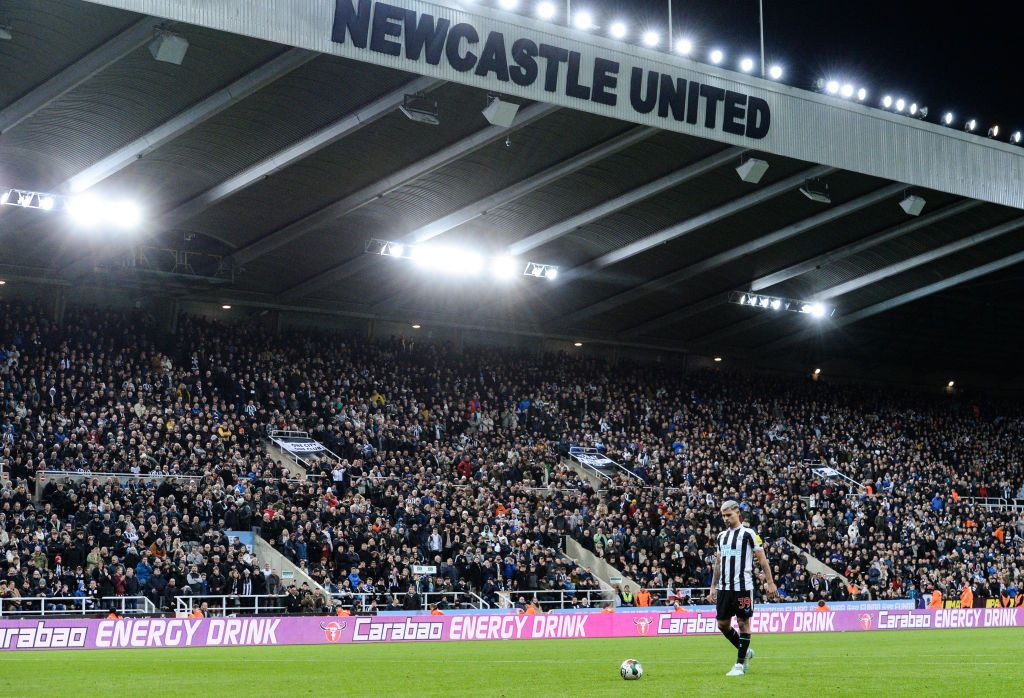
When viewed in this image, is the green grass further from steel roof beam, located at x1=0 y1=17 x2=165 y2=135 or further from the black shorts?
steel roof beam, located at x1=0 y1=17 x2=165 y2=135

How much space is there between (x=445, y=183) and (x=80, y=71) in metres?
11.5

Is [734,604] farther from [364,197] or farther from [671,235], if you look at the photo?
[671,235]

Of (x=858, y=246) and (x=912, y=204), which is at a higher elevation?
(x=858, y=246)

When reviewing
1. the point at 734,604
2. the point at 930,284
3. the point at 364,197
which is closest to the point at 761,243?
the point at 930,284

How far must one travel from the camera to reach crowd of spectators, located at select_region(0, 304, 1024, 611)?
97.6 feet

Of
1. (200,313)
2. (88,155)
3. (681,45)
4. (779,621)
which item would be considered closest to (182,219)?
(88,155)

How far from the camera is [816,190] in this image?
36781 millimetres

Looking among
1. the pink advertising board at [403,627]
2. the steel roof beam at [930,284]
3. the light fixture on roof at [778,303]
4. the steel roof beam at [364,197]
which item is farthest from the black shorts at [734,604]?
the light fixture on roof at [778,303]

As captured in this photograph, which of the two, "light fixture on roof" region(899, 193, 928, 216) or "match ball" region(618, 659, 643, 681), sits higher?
"light fixture on roof" region(899, 193, 928, 216)

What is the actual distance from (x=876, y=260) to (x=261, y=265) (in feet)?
71.5

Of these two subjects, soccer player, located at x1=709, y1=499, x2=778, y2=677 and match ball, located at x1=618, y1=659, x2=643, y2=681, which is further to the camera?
soccer player, located at x1=709, y1=499, x2=778, y2=677

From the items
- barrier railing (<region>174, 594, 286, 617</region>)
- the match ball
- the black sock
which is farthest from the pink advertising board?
the black sock

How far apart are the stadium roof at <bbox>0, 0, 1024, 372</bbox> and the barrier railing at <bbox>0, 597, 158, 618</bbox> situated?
35.0ft

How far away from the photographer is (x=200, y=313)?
43656 mm
